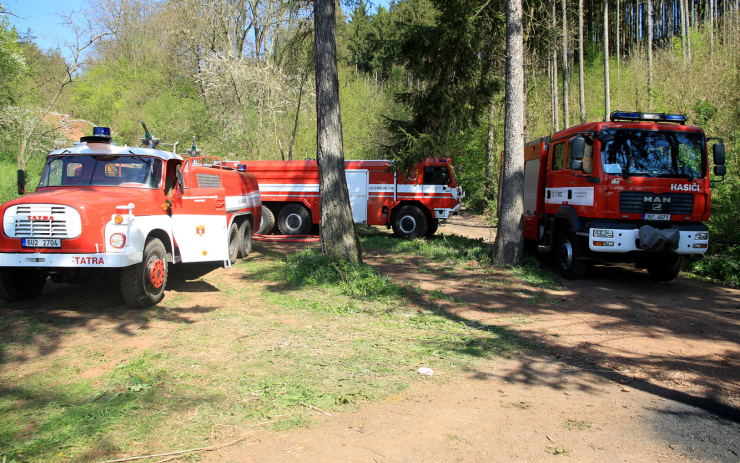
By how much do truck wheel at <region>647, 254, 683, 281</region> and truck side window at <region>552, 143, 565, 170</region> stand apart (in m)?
2.64

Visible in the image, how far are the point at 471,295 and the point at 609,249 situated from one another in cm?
264

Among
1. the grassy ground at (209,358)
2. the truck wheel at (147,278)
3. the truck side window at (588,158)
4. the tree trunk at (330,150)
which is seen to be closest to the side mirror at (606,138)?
the truck side window at (588,158)

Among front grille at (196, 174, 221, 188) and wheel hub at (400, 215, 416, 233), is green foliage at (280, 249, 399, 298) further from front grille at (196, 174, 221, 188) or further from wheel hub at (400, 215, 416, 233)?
wheel hub at (400, 215, 416, 233)

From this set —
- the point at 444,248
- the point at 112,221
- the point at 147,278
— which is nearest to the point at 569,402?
the point at 147,278

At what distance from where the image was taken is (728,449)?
11.8ft

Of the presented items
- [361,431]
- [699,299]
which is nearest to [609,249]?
[699,299]

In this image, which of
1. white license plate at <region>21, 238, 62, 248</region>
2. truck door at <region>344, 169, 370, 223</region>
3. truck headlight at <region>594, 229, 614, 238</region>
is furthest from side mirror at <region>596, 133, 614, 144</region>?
white license plate at <region>21, 238, 62, 248</region>

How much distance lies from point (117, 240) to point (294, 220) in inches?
420

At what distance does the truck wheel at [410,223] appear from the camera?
52.9ft

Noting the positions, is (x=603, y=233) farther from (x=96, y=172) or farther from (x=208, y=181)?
(x=96, y=172)

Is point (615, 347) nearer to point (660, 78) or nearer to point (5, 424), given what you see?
point (5, 424)

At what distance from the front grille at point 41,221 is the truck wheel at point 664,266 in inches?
393

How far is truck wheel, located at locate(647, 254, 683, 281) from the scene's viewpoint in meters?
9.58

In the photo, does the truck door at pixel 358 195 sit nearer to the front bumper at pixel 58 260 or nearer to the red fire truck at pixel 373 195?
the red fire truck at pixel 373 195
